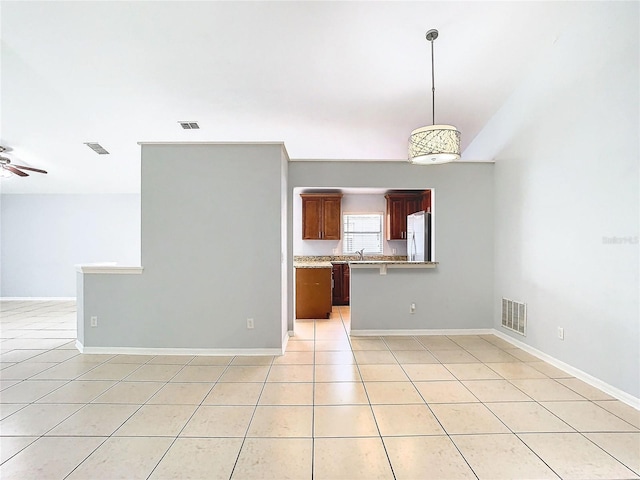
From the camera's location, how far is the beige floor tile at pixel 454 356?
3277mm

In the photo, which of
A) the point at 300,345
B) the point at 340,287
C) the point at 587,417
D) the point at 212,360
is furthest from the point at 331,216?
the point at 587,417

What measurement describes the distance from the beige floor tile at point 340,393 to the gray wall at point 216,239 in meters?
0.99

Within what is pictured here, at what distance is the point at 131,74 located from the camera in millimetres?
3615

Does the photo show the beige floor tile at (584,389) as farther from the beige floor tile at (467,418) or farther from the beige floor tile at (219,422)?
the beige floor tile at (219,422)

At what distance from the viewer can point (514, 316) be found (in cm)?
375

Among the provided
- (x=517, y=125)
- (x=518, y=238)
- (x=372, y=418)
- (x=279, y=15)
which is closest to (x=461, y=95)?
(x=517, y=125)

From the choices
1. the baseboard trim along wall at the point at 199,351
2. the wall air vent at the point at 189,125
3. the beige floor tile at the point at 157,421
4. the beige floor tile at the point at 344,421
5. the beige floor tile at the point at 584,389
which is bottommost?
the beige floor tile at the point at 157,421

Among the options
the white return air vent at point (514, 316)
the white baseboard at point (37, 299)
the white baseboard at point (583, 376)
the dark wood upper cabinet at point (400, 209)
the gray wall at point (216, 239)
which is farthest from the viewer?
the white baseboard at point (37, 299)

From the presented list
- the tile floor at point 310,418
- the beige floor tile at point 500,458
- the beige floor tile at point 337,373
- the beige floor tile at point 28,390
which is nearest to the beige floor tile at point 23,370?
the tile floor at point 310,418

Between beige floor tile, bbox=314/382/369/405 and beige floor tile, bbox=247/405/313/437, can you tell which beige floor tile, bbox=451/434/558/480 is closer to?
beige floor tile, bbox=314/382/369/405

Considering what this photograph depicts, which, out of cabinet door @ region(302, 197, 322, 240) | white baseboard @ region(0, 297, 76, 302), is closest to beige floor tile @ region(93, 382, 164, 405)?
cabinet door @ region(302, 197, 322, 240)

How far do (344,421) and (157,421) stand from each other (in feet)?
4.38

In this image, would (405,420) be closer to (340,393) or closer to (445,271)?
(340,393)

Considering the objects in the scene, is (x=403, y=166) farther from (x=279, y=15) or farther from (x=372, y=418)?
(x=372, y=418)
